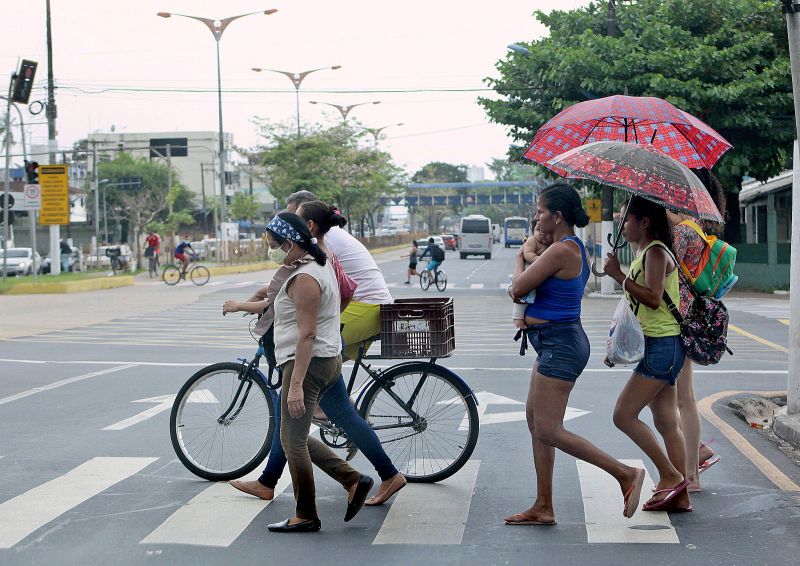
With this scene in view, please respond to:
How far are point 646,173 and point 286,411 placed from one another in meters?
2.22

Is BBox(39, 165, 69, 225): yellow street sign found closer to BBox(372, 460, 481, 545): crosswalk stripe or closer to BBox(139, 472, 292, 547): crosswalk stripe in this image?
BBox(139, 472, 292, 547): crosswalk stripe

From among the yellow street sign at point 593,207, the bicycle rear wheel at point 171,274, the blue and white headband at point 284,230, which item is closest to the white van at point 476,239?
the bicycle rear wheel at point 171,274

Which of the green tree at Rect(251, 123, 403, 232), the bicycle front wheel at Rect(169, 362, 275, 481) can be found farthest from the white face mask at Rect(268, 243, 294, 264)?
the green tree at Rect(251, 123, 403, 232)

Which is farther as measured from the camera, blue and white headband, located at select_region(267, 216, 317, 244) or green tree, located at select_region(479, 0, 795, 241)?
green tree, located at select_region(479, 0, 795, 241)

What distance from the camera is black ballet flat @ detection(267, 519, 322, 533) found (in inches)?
238

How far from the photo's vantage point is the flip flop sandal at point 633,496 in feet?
19.7

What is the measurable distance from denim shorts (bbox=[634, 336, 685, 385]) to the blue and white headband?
1863 millimetres

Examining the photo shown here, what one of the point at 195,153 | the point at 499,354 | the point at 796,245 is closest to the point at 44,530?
the point at 796,245

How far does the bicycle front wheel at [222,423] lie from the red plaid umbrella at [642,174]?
2284 millimetres

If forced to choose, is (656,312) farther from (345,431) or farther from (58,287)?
(58,287)

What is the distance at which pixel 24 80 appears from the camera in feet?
90.7

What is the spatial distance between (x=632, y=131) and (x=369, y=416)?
9.94 ft

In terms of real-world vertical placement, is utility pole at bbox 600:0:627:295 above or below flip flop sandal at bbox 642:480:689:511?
above

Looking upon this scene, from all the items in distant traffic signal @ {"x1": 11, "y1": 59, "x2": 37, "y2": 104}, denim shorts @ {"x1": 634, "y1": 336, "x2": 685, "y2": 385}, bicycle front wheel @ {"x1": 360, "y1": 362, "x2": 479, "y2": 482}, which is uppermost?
distant traffic signal @ {"x1": 11, "y1": 59, "x2": 37, "y2": 104}
